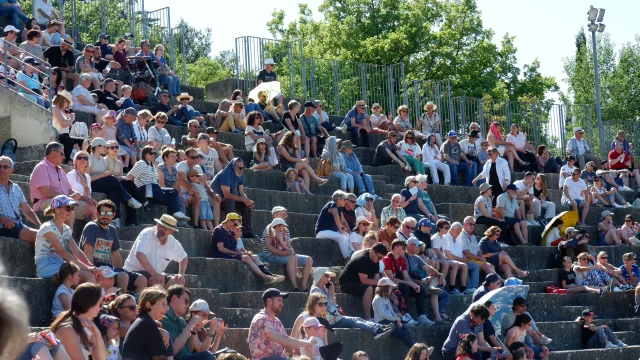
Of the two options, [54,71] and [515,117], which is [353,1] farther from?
[54,71]

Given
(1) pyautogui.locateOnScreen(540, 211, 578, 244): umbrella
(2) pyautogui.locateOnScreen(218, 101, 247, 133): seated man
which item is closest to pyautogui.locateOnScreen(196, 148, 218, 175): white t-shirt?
(2) pyautogui.locateOnScreen(218, 101, 247, 133): seated man

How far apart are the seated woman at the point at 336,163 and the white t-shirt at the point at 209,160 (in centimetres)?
258

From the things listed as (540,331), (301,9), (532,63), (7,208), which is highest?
(301,9)

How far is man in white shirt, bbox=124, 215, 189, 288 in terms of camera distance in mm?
10102

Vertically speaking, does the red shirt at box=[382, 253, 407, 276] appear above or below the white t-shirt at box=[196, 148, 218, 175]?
below

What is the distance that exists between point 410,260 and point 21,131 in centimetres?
540

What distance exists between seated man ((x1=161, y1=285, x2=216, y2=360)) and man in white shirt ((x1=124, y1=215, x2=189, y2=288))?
0.96 m

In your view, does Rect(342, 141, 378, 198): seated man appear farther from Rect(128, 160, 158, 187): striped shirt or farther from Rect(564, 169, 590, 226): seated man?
Rect(128, 160, 158, 187): striped shirt

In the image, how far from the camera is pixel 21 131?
14.0m

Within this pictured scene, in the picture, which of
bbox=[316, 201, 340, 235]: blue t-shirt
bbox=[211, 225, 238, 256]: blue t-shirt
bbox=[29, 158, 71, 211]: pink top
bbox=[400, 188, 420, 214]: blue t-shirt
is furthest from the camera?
bbox=[400, 188, 420, 214]: blue t-shirt

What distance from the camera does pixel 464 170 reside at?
20375 mm

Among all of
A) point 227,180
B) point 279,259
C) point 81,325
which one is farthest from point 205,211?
point 81,325

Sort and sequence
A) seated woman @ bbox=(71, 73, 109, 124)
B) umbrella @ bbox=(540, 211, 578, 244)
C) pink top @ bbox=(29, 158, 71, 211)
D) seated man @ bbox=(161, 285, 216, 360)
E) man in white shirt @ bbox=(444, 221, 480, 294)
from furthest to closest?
1. umbrella @ bbox=(540, 211, 578, 244)
2. seated woman @ bbox=(71, 73, 109, 124)
3. man in white shirt @ bbox=(444, 221, 480, 294)
4. pink top @ bbox=(29, 158, 71, 211)
5. seated man @ bbox=(161, 285, 216, 360)

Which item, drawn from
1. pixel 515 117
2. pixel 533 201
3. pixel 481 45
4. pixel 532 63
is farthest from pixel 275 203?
pixel 532 63
